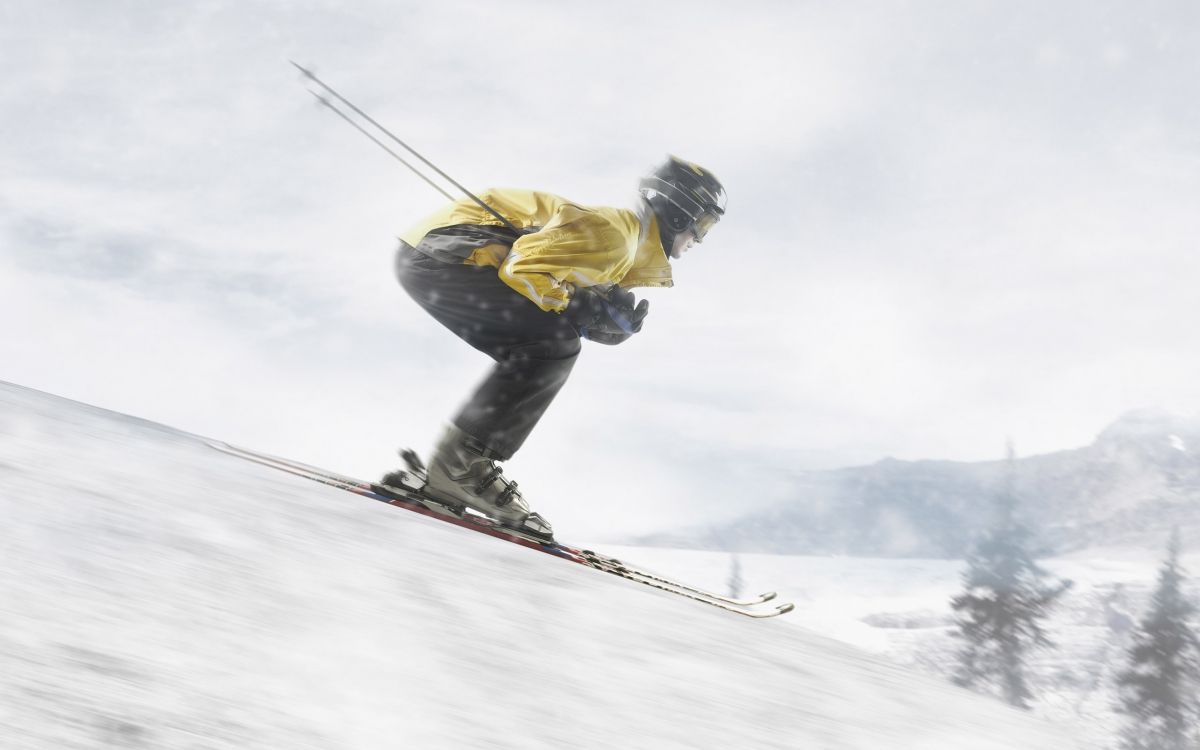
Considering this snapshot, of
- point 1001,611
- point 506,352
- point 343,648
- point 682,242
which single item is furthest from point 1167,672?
point 343,648

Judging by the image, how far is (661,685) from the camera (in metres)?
1.24

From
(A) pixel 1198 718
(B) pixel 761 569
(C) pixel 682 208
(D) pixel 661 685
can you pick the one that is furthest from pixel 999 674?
(B) pixel 761 569

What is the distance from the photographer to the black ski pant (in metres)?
3.76

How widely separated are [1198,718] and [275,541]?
26675 millimetres

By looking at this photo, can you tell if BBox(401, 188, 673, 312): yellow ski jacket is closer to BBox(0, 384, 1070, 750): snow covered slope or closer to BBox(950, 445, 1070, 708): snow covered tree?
BBox(0, 384, 1070, 750): snow covered slope

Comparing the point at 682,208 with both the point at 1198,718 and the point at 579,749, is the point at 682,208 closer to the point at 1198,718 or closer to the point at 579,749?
the point at 579,749

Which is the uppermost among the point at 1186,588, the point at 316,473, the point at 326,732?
the point at 1186,588

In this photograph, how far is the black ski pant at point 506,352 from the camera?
3.76 m

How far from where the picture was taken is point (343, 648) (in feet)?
3.43

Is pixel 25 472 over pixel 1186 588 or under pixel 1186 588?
under

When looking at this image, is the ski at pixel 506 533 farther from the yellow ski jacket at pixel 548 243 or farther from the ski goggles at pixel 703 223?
the ski goggles at pixel 703 223

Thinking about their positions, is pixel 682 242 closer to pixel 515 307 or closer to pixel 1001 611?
pixel 515 307

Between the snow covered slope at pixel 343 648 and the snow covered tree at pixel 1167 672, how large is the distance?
960 inches

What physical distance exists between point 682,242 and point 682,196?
208mm
